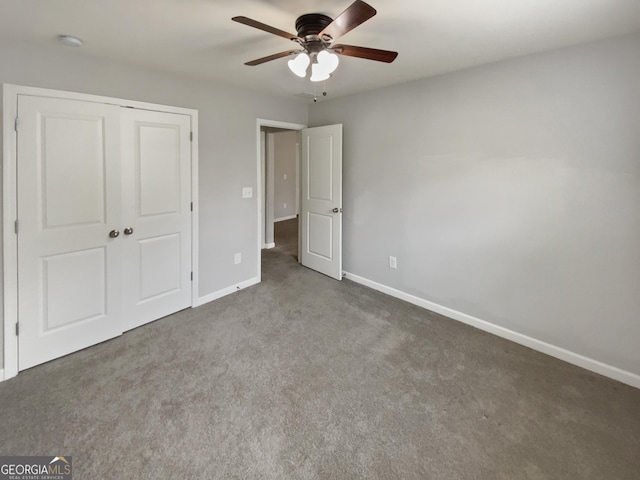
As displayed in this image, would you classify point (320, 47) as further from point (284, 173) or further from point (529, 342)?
point (284, 173)

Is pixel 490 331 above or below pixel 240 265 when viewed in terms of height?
below

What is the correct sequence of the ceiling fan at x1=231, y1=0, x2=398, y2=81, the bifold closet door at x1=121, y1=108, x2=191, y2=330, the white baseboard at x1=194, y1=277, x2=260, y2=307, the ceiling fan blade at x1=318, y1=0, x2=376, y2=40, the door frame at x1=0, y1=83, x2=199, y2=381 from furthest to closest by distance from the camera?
the white baseboard at x1=194, y1=277, x2=260, y2=307
the bifold closet door at x1=121, y1=108, x2=191, y2=330
the door frame at x1=0, y1=83, x2=199, y2=381
the ceiling fan at x1=231, y1=0, x2=398, y2=81
the ceiling fan blade at x1=318, y1=0, x2=376, y2=40

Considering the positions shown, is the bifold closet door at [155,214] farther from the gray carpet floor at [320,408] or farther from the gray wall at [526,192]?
the gray wall at [526,192]

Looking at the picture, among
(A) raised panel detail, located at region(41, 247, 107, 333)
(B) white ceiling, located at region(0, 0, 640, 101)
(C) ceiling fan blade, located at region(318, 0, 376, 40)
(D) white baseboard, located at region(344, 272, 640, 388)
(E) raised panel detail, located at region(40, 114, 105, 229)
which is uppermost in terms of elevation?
(B) white ceiling, located at region(0, 0, 640, 101)

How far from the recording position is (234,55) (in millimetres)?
2570

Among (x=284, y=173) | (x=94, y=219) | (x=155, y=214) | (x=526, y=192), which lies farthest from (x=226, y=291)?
(x=284, y=173)

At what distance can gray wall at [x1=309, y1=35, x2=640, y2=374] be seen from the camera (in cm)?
223

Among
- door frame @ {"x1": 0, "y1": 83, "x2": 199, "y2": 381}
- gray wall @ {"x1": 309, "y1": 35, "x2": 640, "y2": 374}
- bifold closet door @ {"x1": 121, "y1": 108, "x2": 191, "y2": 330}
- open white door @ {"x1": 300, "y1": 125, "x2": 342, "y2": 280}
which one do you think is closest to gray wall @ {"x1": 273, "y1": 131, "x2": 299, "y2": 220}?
open white door @ {"x1": 300, "y1": 125, "x2": 342, "y2": 280}

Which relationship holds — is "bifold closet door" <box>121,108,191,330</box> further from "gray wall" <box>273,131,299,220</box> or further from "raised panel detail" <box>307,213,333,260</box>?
"gray wall" <box>273,131,299,220</box>

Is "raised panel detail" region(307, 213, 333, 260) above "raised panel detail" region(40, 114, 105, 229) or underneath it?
underneath

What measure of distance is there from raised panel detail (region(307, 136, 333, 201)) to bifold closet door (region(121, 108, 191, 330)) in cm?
166

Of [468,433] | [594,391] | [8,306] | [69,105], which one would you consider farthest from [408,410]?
[69,105]

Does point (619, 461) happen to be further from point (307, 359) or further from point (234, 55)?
point (234, 55)

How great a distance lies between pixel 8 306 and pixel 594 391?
13.4ft
